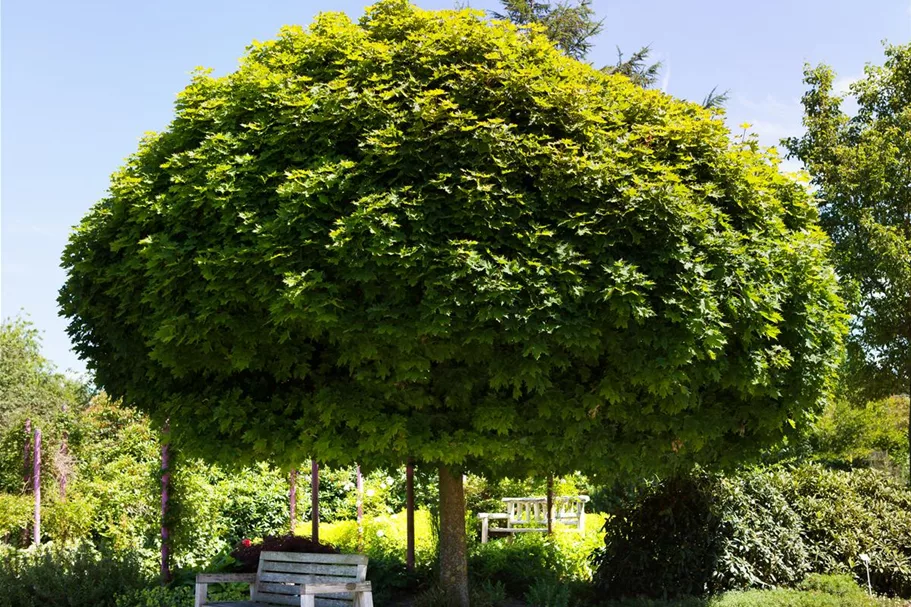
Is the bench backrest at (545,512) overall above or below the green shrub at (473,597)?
above

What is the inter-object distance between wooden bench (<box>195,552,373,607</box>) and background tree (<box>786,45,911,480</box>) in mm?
11024

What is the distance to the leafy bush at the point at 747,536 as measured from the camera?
9742mm

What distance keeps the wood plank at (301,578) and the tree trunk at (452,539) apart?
4.63 ft

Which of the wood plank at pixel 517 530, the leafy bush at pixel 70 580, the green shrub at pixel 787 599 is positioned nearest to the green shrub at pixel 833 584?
the green shrub at pixel 787 599

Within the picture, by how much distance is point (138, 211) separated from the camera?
7406mm

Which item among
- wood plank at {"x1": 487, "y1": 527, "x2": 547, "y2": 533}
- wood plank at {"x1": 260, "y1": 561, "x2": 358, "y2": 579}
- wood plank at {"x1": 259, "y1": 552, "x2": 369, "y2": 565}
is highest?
wood plank at {"x1": 259, "y1": 552, "x2": 369, "y2": 565}

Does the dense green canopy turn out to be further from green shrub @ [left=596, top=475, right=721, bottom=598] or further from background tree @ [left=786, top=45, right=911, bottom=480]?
background tree @ [left=786, top=45, right=911, bottom=480]

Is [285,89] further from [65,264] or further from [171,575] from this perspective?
[171,575]

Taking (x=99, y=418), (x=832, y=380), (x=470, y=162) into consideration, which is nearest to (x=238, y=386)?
(x=470, y=162)

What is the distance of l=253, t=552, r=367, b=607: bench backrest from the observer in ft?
24.2

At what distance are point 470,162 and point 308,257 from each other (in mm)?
1522

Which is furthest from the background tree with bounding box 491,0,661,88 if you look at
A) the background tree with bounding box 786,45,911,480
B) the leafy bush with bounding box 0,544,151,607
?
the leafy bush with bounding box 0,544,151,607

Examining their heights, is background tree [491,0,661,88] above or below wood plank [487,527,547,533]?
above

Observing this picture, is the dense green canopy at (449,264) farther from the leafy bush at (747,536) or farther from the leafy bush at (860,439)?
the leafy bush at (860,439)
